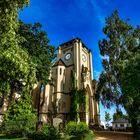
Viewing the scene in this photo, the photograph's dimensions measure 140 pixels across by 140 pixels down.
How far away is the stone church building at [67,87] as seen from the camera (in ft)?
127

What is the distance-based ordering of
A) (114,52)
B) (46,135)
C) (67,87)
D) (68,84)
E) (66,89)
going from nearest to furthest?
1. (46,135)
2. (114,52)
3. (66,89)
4. (67,87)
5. (68,84)

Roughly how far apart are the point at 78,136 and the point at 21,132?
27.4ft

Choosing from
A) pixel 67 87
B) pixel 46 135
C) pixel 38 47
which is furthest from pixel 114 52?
pixel 67 87

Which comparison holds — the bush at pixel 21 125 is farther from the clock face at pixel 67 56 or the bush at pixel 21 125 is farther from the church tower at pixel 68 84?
the clock face at pixel 67 56

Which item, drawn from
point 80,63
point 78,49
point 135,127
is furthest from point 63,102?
point 135,127

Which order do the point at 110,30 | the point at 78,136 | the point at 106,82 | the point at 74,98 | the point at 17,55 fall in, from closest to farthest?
the point at 17,55, the point at 78,136, the point at 106,82, the point at 110,30, the point at 74,98

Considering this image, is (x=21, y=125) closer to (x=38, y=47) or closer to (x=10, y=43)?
(x=38, y=47)

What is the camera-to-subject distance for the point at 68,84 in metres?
42.1

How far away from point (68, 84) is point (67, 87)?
744 millimetres

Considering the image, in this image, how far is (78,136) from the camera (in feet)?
58.6

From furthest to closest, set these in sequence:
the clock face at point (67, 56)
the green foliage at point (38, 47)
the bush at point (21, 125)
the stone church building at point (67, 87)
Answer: the clock face at point (67, 56)
the stone church building at point (67, 87)
the green foliage at point (38, 47)
the bush at point (21, 125)

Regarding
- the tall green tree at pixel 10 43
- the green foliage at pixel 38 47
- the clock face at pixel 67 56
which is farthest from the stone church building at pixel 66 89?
the tall green tree at pixel 10 43

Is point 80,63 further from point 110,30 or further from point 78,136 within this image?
point 78,136

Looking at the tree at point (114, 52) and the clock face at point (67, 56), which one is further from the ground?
the clock face at point (67, 56)
